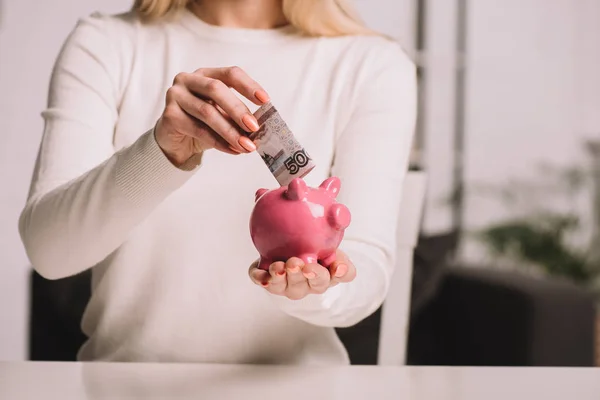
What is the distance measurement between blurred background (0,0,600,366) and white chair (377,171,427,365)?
2.31 ft

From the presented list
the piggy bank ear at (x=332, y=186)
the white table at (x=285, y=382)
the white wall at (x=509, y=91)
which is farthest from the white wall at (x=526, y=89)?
the piggy bank ear at (x=332, y=186)

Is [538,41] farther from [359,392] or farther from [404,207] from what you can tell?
[359,392]

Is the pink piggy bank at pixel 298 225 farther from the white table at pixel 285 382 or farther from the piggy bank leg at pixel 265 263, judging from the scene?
the white table at pixel 285 382

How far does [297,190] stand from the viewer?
24.0 inches

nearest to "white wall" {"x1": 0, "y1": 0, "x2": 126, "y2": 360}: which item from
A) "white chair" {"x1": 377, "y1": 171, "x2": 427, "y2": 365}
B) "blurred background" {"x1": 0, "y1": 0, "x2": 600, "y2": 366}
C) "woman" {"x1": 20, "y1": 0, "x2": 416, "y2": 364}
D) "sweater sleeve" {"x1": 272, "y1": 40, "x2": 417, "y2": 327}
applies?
"blurred background" {"x1": 0, "y1": 0, "x2": 600, "y2": 366}

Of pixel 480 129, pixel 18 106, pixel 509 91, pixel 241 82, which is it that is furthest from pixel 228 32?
pixel 509 91

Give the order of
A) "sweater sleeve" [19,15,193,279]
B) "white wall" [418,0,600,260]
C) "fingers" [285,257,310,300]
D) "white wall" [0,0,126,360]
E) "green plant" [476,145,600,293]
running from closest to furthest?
1. "fingers" [285,257,310,300]
2. "sweater sleeve" [19,15,193,279]
3. "white wall" [0,0,126,360]
4. "green plant" [476,145,600,293]
5. "white wall" [418,0,600,260]

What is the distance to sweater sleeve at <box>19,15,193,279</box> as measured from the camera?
2.40ft

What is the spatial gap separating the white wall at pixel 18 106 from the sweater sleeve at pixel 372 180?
1.75m

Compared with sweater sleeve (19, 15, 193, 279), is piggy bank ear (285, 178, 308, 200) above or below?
above

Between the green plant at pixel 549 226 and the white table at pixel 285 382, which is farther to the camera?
the green plant at pixel 549 226

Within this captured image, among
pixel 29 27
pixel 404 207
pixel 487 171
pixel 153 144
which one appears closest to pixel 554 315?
pixel 404 207

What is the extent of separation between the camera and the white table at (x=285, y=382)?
640mm

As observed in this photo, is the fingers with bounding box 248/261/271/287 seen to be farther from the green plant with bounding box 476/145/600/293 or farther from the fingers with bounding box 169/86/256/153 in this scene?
the green plant with bounding box 476/145/600/293
